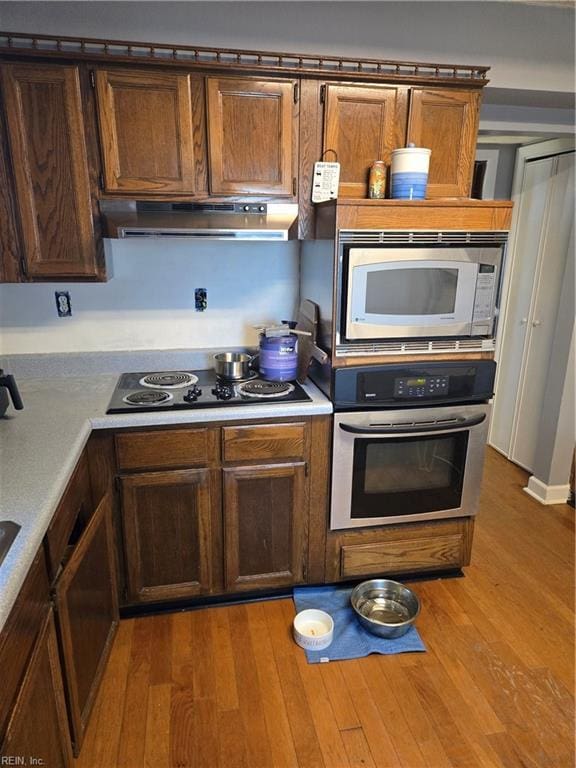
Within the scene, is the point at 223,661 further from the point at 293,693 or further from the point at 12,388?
the point at 12,388

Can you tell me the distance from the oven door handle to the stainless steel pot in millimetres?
577

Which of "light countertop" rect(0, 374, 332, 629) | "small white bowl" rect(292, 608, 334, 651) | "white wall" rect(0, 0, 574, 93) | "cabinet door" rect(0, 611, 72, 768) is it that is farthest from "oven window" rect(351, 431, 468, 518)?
"white wall" rect(0, 0, 574, 93)

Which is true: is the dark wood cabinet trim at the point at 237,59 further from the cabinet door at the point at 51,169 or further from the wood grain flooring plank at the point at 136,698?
the wood grain flooring plank at the point at 136,698

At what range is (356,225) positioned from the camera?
72.5 inches

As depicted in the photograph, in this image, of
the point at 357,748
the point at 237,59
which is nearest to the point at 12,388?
the point at 237,59

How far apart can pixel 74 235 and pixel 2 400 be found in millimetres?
704

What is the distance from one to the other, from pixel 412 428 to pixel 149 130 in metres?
1.56

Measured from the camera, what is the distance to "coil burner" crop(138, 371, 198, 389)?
2.18m

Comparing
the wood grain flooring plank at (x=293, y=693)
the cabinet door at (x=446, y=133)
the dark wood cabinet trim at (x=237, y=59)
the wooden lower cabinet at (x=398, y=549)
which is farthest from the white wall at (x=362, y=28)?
the wood grain flooring plank at (x=293, y=693)

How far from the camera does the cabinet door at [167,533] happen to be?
1.92 meters

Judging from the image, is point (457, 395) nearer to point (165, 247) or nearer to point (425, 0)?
point (165, 247)

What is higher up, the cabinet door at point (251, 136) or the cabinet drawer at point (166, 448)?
the cabinet door at point (251, 136)

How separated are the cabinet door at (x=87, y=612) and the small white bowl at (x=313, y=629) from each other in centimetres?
71

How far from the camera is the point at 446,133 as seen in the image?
6.88 ft
